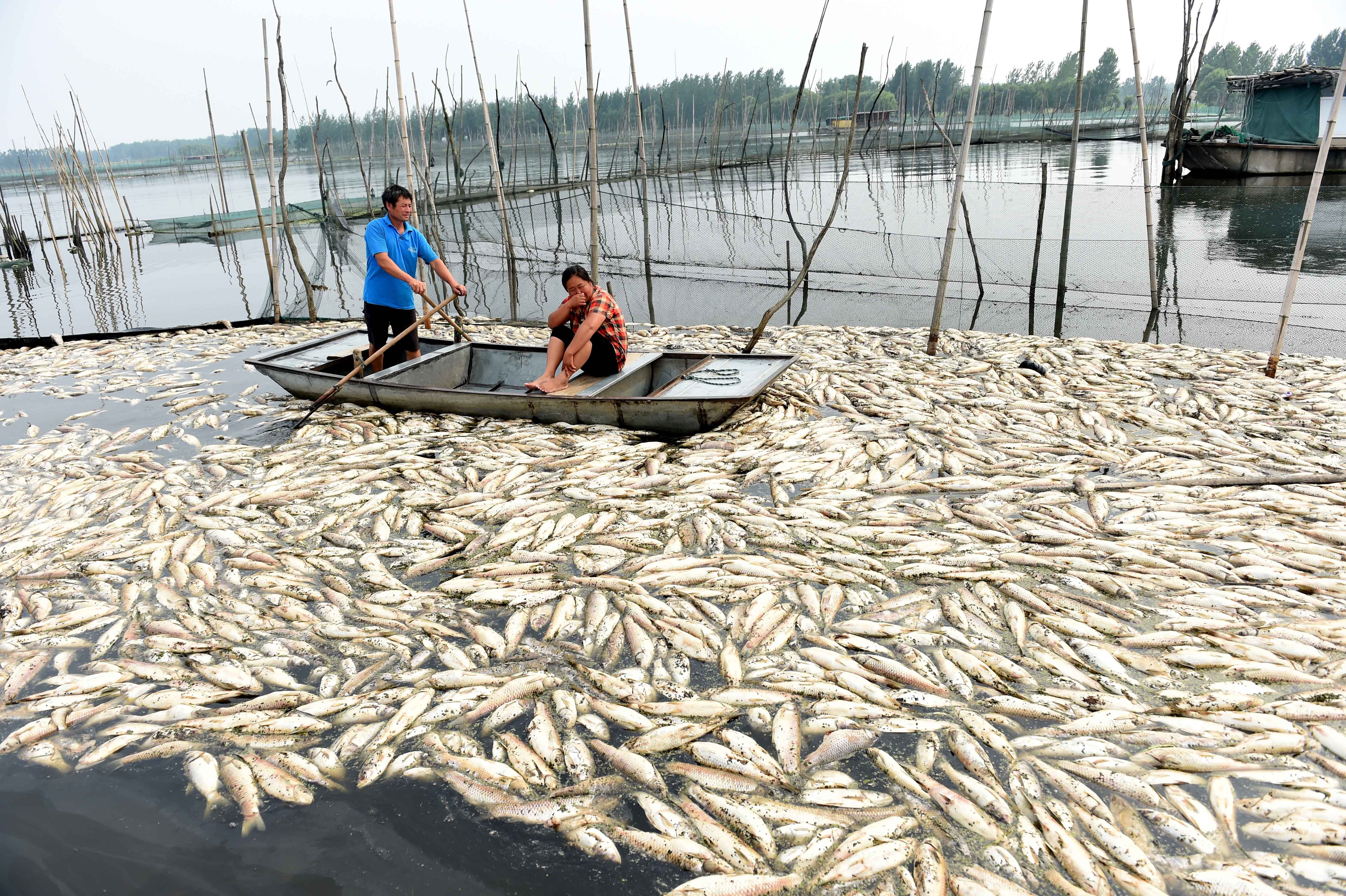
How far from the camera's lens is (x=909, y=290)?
10.9 metres

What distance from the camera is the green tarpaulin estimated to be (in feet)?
65.9

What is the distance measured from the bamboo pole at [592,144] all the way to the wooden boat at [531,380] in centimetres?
126

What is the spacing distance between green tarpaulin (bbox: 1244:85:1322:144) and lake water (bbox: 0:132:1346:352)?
1.79 meters

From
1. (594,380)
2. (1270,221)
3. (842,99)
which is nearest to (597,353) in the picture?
(594,380)

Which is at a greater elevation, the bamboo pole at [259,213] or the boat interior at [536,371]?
the bamboo pole at [259,213]

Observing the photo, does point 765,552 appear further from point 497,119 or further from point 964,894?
point 497,119

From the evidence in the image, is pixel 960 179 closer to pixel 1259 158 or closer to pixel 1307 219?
pixel 1307 219

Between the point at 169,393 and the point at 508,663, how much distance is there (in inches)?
231

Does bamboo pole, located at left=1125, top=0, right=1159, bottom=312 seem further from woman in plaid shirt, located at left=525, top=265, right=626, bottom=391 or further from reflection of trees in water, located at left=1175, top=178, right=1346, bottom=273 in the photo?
woman in plaid shirt, located at left=525, top=265, right=626, bottom=391

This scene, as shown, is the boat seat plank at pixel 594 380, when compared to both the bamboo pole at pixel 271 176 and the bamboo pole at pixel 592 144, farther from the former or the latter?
the bamboo pole at pixel 271 176

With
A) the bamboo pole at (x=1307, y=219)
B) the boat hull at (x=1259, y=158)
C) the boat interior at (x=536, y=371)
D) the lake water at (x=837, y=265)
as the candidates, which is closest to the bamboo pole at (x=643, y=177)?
the lake water at (x=837, y=265)

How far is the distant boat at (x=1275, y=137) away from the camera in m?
19.5

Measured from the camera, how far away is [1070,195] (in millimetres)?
8633

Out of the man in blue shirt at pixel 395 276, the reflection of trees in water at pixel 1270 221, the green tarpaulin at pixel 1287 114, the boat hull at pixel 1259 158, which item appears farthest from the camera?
the green tarpaulin at pixel 1287 114
